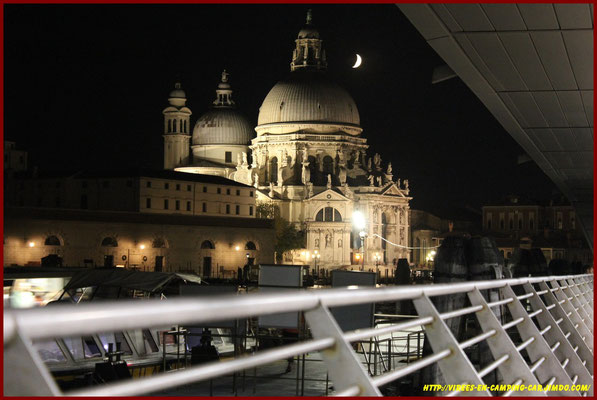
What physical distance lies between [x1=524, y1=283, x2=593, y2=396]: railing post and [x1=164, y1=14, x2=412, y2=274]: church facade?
8520cm

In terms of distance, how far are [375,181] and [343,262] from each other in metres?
11.2

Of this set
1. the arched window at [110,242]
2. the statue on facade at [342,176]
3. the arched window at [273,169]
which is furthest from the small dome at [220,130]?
the arched window at [110,242]

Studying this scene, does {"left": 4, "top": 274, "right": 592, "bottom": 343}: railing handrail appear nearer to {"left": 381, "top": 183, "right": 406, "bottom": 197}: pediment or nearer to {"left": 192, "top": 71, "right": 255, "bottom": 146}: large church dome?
{"left": 381, "top": 183, "right": 406, "bottom": 197}: pediment

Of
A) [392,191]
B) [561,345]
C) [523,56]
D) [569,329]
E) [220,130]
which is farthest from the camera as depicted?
[220,130]

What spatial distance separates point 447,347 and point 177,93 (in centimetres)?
11035

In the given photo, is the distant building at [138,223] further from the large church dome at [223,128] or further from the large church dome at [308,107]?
the large church dome at [223,128]

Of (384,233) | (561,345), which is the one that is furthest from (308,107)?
(561,345)

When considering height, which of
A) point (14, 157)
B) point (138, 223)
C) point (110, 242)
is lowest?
point (110, 242)

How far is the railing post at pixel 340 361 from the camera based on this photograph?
258 cm

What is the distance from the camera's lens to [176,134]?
368 ft

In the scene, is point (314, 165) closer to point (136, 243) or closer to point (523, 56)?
point (136, 243)

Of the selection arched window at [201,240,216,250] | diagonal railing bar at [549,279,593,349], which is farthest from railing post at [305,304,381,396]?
arched window at [201,240,216,250]

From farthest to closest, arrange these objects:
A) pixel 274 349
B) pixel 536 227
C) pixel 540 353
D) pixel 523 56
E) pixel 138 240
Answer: pixel 536 227 < pixel 138 240 < pixel 523 56 < pixel 540 353 < pixel 274 349

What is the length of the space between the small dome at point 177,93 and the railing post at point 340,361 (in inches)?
4362
